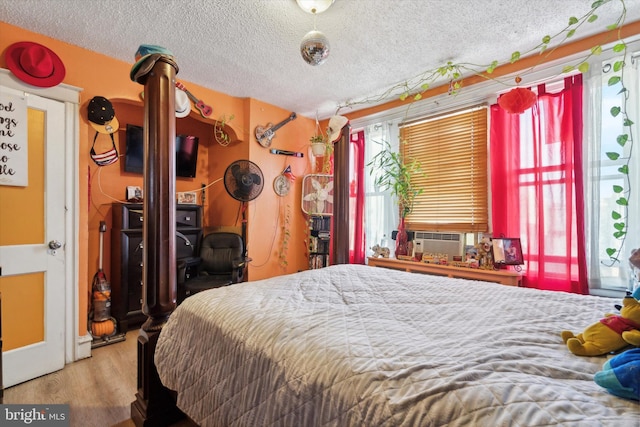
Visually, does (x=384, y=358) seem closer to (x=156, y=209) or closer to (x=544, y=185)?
(x=156, y=209)

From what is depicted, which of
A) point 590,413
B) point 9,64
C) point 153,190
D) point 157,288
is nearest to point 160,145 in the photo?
point 153,190

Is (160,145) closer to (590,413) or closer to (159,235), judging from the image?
(159,235)

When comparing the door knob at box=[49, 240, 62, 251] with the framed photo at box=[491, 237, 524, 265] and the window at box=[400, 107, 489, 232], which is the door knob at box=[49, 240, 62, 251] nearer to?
the window at box=[400, 107, 489, 232]

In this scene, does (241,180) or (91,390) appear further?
(241,180)

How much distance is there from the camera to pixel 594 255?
2.07 metres

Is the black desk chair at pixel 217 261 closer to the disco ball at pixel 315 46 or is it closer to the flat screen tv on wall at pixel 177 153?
the flat screen tv on wall at pixel 177 153

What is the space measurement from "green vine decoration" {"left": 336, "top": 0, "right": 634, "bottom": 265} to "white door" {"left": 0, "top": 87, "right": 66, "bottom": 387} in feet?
8.86

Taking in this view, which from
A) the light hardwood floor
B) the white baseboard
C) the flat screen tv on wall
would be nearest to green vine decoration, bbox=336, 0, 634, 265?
the flat screen tv on wall

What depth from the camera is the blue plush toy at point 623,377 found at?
0.59 metres

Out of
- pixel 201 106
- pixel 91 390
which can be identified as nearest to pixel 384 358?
pixel 91 390

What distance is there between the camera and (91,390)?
1.80m

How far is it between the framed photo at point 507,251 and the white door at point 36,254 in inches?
135

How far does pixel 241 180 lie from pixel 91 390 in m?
2.05

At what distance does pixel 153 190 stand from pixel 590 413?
63.9 inches
